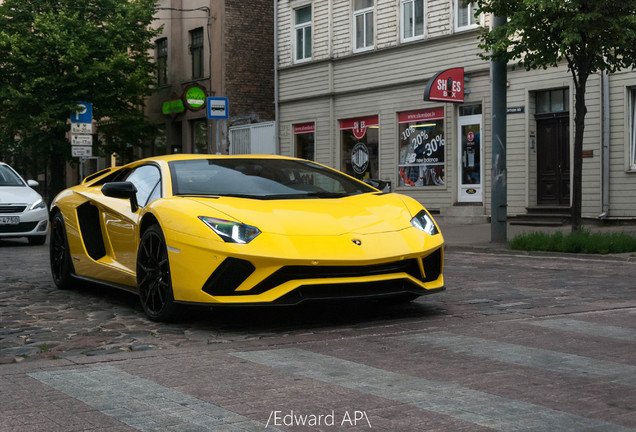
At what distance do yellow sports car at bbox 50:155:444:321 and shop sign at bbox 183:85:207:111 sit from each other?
23.9 meters

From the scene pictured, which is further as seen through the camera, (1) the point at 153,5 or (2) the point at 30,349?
(1) the point at 153,5

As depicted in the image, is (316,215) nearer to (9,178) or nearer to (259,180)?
(259,180)

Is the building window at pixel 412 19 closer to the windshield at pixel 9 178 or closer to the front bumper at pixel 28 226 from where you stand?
the windshield at pixel 9 178

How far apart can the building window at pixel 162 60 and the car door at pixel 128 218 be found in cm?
2906

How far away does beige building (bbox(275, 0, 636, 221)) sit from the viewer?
20.5 meters

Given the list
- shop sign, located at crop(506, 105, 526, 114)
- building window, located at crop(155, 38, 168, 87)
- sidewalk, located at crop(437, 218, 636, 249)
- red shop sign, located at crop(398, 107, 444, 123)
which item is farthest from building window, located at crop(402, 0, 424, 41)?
building window, located at crop(155, 38, 168, 87)

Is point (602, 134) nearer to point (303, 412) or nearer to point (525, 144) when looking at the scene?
point (525, 144)

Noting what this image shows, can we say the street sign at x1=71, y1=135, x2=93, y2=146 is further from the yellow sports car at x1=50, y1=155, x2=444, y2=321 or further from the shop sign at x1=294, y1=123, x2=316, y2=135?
the yellow sports car at x1=50, y1=155, x2=444, y2=321

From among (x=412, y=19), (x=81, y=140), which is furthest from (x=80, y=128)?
(x=412, y=19)

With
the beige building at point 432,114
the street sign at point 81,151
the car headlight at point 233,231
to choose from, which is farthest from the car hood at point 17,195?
the car headlight at point 233,231

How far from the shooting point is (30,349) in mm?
6145

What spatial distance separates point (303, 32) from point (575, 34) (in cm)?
1650

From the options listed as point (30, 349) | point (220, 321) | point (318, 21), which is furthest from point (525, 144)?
point (30, 349)

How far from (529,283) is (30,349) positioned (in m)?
5.36
